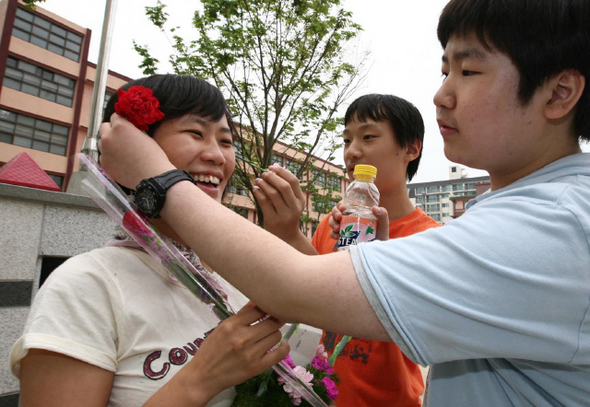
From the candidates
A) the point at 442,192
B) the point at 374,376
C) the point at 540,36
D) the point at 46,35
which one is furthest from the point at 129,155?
the point at 442,192

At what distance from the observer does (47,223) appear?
333 cm

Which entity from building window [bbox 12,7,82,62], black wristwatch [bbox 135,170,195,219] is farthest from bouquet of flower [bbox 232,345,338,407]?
building window [bbox 12,7,82,62]

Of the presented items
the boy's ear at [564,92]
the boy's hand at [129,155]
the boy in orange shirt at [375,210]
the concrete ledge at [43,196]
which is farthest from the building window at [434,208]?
the boy's hand at [129,155]

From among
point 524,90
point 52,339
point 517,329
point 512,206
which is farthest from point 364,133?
point 52,339

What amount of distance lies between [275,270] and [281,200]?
2.53ft

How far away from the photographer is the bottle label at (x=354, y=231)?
142cm

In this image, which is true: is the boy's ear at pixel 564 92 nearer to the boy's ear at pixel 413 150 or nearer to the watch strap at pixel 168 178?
the watch strap at pixel 168 178

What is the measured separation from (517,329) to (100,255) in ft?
4.54

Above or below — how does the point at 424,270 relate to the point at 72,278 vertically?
above

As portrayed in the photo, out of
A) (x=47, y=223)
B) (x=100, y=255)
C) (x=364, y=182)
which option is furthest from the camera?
(x=47, y=223)

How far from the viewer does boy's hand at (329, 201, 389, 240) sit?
1649mm

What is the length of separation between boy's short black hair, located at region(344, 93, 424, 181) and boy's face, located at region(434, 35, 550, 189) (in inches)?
58.4

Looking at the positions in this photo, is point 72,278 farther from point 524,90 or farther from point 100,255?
point 524,90

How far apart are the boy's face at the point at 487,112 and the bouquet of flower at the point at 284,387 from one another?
0.95m
